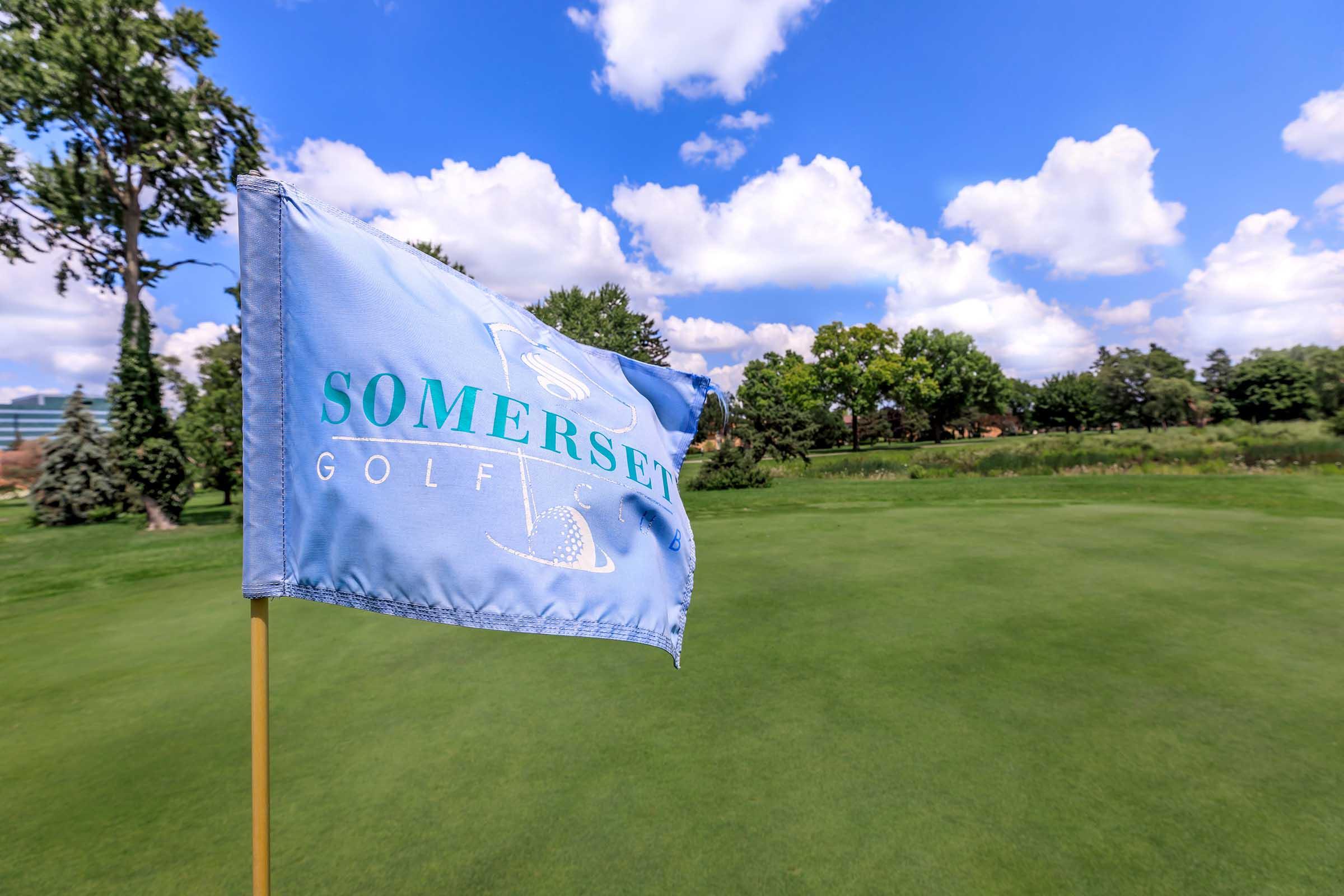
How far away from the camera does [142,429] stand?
15.6 m

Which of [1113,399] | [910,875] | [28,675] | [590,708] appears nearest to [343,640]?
[28,675]

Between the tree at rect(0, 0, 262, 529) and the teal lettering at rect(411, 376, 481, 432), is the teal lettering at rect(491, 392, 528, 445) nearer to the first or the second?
the teal lettering at rect(411, 376, 481, 432)

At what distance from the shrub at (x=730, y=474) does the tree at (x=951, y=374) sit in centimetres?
3028

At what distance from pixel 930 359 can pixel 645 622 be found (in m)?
54.8

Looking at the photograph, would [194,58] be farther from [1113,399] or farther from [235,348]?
[1113,399]

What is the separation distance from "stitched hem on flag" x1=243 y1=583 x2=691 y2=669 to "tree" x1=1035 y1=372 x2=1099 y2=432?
63410mm

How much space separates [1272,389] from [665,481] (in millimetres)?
52135

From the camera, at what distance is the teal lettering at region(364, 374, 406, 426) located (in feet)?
6.13

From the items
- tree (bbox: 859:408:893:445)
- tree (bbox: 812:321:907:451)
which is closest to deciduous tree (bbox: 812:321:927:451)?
tree (bbox: 812:321:907:451)

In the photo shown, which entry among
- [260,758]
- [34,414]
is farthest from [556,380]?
[34,414]

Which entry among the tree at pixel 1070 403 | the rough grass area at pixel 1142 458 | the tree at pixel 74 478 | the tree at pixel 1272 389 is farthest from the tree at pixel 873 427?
the tree at pixel 74 478

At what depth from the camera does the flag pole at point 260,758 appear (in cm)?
154

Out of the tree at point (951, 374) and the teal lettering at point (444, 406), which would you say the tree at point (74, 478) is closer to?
the teal lettering at point (444, 406)

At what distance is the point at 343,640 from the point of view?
4.98 m
